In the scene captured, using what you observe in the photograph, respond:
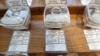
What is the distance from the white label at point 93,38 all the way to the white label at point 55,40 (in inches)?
3.1

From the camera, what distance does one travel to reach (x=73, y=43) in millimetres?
463

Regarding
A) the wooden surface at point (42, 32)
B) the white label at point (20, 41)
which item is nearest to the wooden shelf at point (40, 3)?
the wooden surface at point (42, 32)

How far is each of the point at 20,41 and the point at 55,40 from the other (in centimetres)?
11

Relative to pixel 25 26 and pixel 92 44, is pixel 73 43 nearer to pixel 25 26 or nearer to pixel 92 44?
pixel 92 44

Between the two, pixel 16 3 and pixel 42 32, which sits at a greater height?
pixel 16 3

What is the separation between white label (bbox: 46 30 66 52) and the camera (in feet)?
1.43

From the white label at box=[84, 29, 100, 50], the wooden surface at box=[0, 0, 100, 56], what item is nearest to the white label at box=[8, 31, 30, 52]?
the wooden surface at box=[0, 0, 100, 56]

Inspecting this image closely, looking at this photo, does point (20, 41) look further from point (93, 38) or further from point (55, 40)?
point (93, 38)

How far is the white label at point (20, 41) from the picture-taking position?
0.45 m

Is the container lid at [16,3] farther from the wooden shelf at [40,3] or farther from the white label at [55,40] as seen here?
the white label at [55,40]

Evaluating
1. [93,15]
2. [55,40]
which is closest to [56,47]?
[55,40]

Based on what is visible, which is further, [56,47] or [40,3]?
[40,3]

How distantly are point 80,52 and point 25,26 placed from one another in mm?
193

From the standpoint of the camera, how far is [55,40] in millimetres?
456
